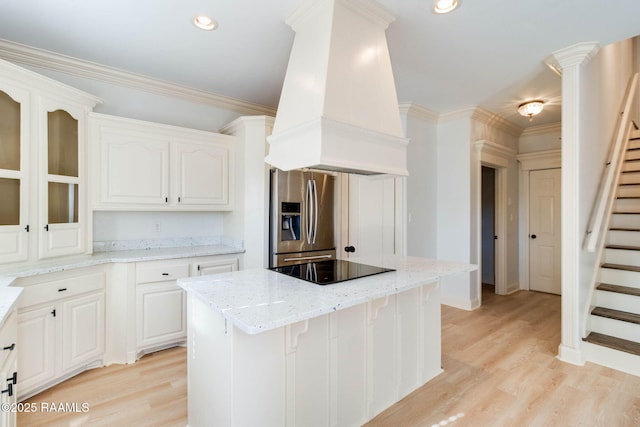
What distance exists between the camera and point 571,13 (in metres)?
2.10

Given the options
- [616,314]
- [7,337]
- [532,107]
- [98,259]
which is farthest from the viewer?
[532,107]

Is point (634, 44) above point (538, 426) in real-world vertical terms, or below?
above

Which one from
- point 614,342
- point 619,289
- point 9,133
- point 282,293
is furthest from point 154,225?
point 619,289

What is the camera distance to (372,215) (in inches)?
153

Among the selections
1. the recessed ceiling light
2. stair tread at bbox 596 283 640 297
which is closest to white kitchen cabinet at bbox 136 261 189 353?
the recessed ceiling light

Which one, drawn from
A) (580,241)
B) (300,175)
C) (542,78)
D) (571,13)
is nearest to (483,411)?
(580,241)

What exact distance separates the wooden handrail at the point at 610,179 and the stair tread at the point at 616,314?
23.2 inches

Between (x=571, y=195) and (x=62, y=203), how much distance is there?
14.0 feet

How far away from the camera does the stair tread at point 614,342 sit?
246 cm

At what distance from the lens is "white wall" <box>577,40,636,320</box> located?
2.66 metres

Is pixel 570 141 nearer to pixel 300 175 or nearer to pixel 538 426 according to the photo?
pixel 538 426

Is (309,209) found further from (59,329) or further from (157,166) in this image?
(59,329)

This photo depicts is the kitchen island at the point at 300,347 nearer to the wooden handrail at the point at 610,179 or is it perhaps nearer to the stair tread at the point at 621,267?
the wooden handrail at the point at 610,179

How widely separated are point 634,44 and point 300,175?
5423 millimetres
